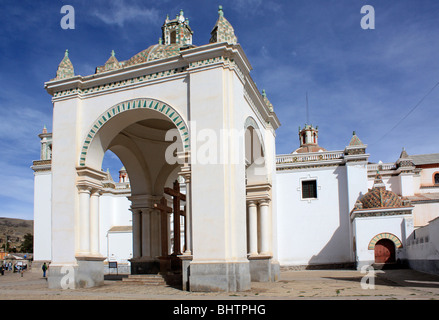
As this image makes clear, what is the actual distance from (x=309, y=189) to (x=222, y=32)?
1525cm

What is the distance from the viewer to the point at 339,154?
77.6 ft

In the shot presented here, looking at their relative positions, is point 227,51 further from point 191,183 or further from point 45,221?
point 45,221

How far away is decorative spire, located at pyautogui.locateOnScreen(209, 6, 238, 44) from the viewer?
10000 mm

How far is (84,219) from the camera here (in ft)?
35.8

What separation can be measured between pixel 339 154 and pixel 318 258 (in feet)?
18.9

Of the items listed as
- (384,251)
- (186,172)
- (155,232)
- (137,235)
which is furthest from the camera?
(384,251)

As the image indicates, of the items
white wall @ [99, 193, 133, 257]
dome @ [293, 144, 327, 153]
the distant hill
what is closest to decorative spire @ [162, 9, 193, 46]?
white wall @ [99, 193, 133, 257]

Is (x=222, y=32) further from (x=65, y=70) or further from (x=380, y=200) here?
(x=380, y=200)

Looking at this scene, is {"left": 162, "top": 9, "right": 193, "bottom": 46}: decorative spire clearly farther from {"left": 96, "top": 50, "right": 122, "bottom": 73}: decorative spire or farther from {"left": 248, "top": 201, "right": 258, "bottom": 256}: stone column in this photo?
{"left": 248, "top": 201, "right": 258, "bottom": 256}: stone column

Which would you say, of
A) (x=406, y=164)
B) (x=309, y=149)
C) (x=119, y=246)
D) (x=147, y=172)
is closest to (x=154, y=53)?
(x=147, y=172)

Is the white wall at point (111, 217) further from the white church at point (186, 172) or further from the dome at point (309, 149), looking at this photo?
the dome at point (309, 149)

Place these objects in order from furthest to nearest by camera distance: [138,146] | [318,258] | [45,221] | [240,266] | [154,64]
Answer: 1. [45,221]
2. [318,258]
3. [138,146]
4. [154,64]
5. [240,266]

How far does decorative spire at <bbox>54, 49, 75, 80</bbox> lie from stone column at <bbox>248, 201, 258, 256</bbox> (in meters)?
6.40

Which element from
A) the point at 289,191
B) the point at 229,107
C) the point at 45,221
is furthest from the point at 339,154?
the point at 45,221
